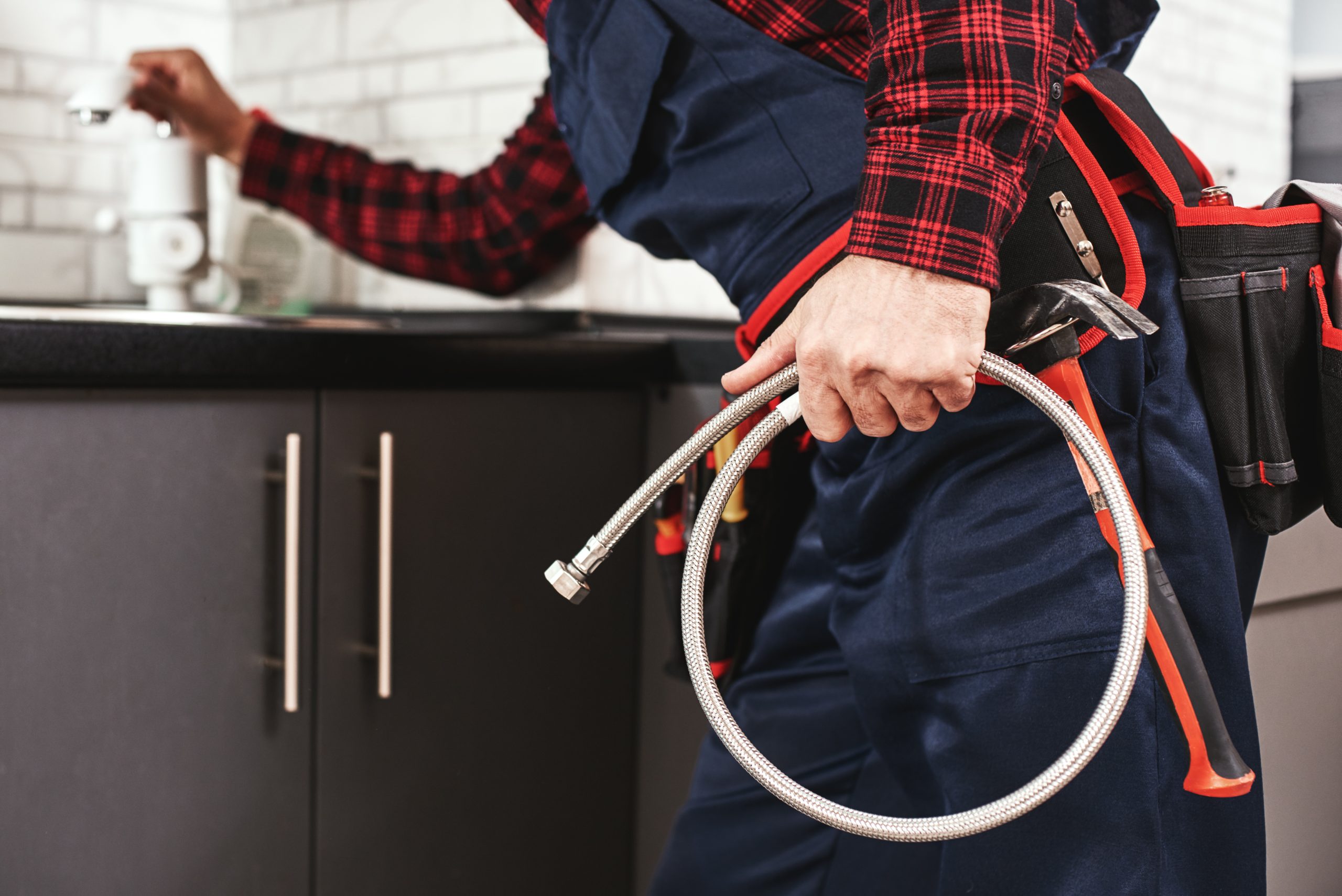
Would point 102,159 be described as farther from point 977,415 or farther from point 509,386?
point 977,415

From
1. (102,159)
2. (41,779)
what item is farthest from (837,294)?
(102,159)

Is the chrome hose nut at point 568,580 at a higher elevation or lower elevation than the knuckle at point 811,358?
lower

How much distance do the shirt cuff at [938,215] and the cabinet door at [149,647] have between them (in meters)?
0.56

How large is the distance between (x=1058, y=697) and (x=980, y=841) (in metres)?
0.11

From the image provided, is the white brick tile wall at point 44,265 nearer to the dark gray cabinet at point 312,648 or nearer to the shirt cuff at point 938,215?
the dark gray cabinet at point 312,648

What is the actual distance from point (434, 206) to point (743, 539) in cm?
65

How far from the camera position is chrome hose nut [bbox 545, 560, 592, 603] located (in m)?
0.66

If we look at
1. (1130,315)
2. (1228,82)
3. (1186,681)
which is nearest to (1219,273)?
(1130,315)

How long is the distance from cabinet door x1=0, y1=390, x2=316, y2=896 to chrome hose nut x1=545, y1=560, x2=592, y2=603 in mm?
393

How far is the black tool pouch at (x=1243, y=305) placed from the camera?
645 mm

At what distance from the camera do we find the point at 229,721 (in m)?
0.95

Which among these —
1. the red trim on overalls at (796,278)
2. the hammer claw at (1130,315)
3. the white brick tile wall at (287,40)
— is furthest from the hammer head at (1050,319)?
the white brick tile wall at (287,40)

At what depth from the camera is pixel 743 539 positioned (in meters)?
0.90

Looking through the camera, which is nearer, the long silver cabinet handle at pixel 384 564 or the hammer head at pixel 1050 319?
the hammer head at pixel 1050 319
